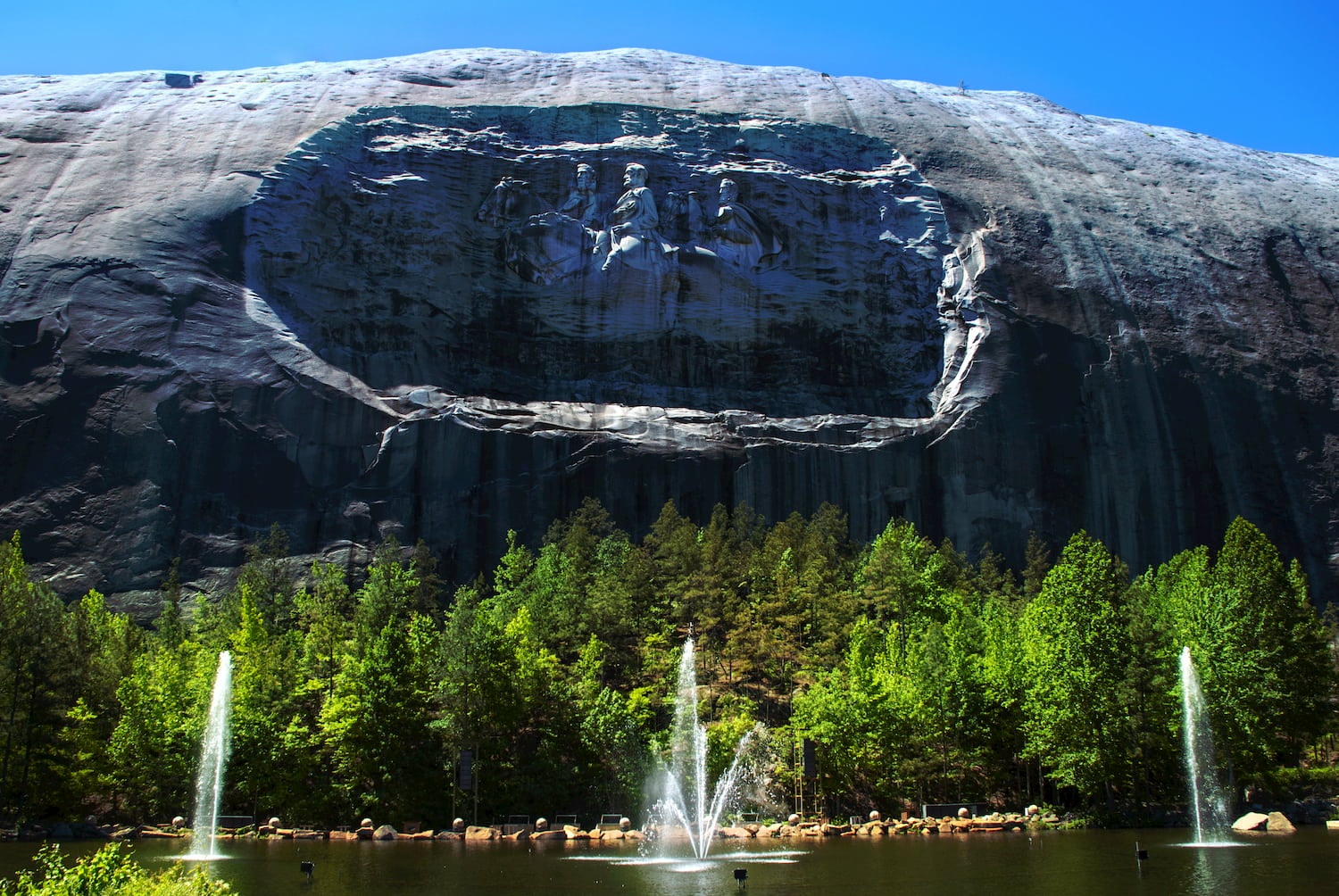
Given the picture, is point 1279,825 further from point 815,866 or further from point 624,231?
point 624,231

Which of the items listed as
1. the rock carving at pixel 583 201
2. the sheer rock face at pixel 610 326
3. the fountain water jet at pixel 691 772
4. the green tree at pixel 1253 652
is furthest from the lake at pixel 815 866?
the rock carving at pixel 583 201

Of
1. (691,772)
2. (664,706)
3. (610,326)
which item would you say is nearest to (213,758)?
(664,706)

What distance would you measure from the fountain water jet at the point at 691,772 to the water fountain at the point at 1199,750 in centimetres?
1425

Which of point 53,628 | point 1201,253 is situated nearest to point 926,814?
point 53,628

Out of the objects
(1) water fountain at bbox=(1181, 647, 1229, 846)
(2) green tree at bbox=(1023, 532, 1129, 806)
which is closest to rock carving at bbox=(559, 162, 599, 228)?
(2) green tree at bbox=(1023, 532, 1129, 806)

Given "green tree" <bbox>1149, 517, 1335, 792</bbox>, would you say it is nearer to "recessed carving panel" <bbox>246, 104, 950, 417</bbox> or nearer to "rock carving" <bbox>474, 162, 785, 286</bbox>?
"recessed carving panel" <bbox>246, 104, 950, 417</bbox>

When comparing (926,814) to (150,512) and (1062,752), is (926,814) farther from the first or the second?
(150,512)

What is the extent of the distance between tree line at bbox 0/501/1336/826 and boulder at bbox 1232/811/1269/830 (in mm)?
2517

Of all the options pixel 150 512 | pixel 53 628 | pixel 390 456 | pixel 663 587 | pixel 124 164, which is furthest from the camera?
pixel 124 164

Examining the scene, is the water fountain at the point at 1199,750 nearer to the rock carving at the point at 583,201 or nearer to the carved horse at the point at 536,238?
the carved horse at the point at 536,238

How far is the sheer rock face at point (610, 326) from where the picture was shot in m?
71.9

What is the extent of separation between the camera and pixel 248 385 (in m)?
72.5

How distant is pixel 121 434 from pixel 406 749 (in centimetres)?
3635

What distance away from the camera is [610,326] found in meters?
82.4
